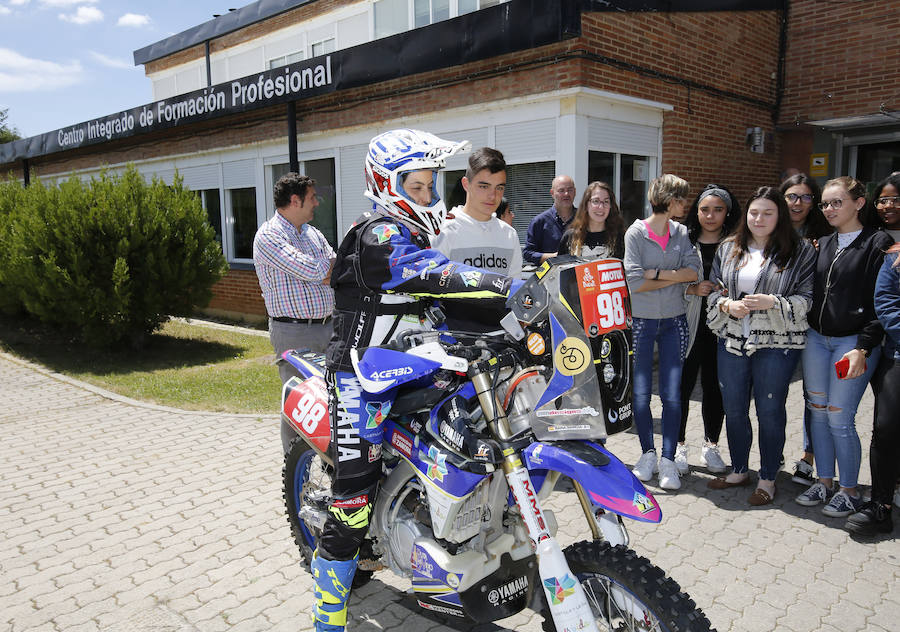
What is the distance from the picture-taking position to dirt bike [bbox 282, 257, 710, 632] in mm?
2010

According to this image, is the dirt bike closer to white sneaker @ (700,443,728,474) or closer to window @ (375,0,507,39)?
white sneaker @ (700,443,728,474)

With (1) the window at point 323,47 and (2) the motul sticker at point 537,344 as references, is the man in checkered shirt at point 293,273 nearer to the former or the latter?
(2) the motul sticker at point 537,344

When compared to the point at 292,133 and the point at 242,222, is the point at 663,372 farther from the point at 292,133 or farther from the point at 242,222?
the point at 242,222

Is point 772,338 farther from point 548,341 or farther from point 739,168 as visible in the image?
point 739,168

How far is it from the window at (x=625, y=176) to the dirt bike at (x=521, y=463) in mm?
5828

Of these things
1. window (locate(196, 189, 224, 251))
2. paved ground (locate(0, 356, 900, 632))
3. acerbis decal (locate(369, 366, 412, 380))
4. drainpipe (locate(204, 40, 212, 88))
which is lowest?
paved ground (locate(0, 356, 900, 632))

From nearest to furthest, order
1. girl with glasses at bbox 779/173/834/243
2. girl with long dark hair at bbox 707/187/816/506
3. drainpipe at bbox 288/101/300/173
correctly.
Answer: girl with long dark hair at bbox 707/187/816/506 → girl with glasses at bbox 779/173/834/243 → drainpipe at bbox 288/101/300/173

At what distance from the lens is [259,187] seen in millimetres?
12398

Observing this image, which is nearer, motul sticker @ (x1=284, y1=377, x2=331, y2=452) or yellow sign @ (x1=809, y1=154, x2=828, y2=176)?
motul sticker @ (x1=284, y1=377, x2=331, y2=452)

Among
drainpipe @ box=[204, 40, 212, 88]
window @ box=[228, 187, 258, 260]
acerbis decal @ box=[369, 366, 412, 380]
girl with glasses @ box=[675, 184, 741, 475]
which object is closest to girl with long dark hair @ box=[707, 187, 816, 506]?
girl with glasses @ box=[675, 184, 741, 475]

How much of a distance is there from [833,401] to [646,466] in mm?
1294

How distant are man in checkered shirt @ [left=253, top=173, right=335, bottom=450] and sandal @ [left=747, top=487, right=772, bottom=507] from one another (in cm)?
308

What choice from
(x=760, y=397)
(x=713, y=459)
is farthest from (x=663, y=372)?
(x=713, y=459)

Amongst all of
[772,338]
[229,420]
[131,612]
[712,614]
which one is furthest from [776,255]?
[229,420]
